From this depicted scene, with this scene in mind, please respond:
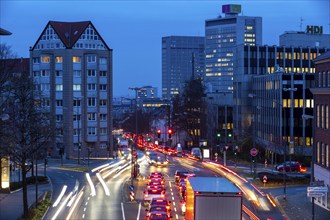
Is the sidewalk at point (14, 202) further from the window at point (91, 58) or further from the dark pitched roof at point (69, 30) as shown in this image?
the dark pitched roof at point (69, 30)

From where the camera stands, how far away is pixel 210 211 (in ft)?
85.2

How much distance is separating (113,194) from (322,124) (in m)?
16.7

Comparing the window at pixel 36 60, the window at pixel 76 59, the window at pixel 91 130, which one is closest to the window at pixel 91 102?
the window at pixel 91 130

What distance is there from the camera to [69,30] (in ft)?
338

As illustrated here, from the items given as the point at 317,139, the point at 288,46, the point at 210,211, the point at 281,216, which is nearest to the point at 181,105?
the point at 288,46

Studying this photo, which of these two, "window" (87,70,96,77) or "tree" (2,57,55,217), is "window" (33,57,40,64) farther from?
"tree" (2,57,55,217)

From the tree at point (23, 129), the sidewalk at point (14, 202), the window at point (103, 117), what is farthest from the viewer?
the window at point (103, 117)

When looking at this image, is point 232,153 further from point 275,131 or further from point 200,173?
point 200,173

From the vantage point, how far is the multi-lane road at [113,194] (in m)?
40.1

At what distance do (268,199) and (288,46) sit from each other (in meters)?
99.1

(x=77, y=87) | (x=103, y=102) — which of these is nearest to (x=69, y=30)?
(x=77, y=87)

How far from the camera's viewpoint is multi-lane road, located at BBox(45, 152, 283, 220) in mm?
40125

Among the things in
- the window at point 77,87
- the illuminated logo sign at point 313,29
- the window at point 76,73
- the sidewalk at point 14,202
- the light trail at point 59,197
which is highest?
the illuminated logo sign at point 313,29

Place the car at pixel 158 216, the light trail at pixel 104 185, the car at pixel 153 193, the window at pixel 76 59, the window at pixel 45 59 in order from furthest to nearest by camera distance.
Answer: the window at pixel 45 59
the window at pixel 76 59
the light trail at pixel 104 185
the car at pixel 153 193
the car at pixel 158 216
